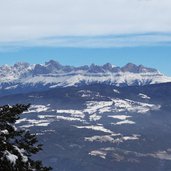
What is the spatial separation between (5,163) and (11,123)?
2.61 metres

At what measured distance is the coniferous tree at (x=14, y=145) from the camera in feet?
77.9

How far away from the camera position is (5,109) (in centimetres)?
2633

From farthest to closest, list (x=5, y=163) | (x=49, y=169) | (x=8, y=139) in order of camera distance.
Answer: (x=49, y=169) < (x=8, y=139) < (x=5, y=163)

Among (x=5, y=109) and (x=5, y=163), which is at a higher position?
(x=5, y=109)

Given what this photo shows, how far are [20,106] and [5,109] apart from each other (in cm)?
79

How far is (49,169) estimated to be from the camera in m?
27.2

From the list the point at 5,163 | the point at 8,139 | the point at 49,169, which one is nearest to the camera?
the point at 5,163

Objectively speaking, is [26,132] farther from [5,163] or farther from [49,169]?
[5,163]

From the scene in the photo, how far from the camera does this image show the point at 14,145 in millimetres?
25266

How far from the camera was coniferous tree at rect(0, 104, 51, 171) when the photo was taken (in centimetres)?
2375

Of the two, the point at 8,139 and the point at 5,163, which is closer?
the point at 5,163

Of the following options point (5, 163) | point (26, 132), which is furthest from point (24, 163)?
point (26, 132)

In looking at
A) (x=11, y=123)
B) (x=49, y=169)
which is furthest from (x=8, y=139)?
(x=49, y=169)

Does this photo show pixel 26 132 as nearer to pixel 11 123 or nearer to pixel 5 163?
pixel 11 123
